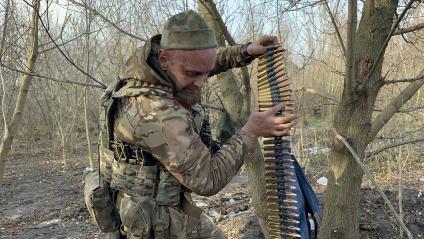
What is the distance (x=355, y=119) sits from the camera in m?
2.79

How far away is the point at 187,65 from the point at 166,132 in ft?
1.10

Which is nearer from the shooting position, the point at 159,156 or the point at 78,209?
the point at 159,156

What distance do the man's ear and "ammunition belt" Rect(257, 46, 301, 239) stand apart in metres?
0.51

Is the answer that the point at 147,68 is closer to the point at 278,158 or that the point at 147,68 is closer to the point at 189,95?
the point at 189,95

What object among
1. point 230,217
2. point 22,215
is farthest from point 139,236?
point 22,215

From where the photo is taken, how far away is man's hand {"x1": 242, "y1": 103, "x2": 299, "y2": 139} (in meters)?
2.21

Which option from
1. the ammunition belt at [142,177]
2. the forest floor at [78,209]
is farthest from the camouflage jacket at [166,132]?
the forest floor at [78,209]

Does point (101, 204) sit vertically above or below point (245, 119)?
below

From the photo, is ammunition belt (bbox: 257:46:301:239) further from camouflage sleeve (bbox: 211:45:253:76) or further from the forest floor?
the forest floor

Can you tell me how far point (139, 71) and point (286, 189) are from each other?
975mm

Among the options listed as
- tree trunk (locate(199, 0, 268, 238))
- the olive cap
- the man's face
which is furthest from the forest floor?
the olive cap

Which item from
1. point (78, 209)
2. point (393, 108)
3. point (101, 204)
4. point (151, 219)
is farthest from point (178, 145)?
point (78, 209)

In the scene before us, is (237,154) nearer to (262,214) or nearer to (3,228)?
(262,214)

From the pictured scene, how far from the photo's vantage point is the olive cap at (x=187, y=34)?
2.15m
